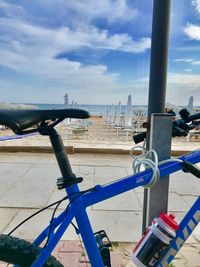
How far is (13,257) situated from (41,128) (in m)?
0.49

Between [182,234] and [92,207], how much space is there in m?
1.68

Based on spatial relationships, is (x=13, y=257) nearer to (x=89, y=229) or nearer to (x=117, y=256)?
(x=89, y=229)

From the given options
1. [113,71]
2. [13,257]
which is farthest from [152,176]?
[113,71]

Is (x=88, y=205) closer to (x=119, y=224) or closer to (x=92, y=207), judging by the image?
(x=119, y=224)

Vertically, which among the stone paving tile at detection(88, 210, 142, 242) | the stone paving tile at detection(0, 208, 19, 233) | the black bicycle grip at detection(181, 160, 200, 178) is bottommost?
the stone paving tile at detection(88, 210, 142, 242)

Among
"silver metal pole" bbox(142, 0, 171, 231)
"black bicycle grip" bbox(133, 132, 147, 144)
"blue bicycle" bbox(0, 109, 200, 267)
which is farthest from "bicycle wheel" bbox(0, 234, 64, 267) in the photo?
"silver metal pole" bbox(142, 0, 171, 231)

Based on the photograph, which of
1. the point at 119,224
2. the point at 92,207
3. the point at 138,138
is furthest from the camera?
the point at 92,207

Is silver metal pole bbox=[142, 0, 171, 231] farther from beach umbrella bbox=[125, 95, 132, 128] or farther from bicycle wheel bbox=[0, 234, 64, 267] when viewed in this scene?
beach umbrella bbox=[125, 95, 132, 128]

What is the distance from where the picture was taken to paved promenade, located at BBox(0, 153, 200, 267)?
193cm

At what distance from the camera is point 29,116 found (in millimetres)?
954

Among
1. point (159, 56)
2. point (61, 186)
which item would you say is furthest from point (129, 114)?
point (61, 186)

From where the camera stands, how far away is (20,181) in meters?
3.48

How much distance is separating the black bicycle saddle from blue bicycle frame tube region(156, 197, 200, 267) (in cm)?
62

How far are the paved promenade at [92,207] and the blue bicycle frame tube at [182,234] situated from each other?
70cm
